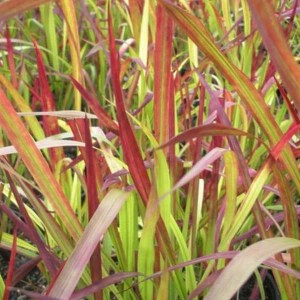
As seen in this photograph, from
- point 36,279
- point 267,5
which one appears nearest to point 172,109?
point 267,5

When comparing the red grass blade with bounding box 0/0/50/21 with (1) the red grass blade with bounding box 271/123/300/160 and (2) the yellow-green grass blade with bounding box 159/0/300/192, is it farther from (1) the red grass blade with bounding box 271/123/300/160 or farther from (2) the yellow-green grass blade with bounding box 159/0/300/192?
(1) the red grass blade with bounding box 271/123/300/160

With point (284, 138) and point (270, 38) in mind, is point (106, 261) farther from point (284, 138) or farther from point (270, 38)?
point (270, 38)

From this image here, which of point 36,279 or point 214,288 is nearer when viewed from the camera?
point 214,288

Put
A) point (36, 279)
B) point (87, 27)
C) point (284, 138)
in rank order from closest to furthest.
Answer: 1. point (284, 138)
2. point (36, 279)
3. point (87, 27)

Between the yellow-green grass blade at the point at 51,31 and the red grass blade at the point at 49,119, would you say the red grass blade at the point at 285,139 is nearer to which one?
the red grass blade at the point at 49,119

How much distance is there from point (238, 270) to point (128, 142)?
0.57ft

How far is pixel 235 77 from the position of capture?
21.0 inches

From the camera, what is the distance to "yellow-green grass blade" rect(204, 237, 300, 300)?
15.5 inches

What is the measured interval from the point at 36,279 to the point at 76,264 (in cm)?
51

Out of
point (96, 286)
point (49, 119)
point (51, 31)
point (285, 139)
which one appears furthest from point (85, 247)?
point (51, 31)

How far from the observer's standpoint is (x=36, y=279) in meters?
0.92

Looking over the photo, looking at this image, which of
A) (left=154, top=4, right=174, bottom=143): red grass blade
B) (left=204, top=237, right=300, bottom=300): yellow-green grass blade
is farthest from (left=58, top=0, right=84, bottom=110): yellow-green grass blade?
(left=204, top=237, right=300, bottom=300): yellow-green grass blade

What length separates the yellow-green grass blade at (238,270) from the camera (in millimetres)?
394

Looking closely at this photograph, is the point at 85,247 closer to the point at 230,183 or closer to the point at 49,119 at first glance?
the point at 230,183
